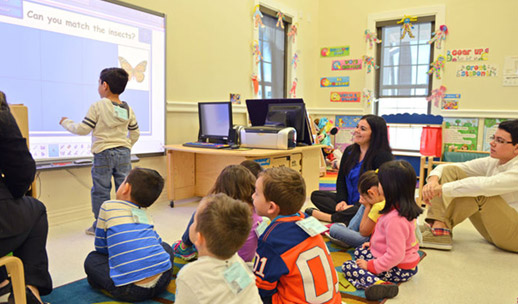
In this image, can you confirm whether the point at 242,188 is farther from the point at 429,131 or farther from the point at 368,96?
the point at 368,96

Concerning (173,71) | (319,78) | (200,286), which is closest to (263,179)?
(200,286)

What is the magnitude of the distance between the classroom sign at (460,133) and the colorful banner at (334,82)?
1587 millimetres

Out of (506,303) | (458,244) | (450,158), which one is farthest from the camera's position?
(450,158)

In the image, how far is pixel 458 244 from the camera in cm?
273

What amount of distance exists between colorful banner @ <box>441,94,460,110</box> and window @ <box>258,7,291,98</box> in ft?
7.42

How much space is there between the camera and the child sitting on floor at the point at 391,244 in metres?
1.85

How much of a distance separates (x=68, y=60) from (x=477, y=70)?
191 inches

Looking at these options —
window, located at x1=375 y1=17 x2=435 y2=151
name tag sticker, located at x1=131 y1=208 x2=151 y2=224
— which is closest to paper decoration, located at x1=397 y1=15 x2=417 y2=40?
window, located at x1=375 y1=17 x2=435 y2=151

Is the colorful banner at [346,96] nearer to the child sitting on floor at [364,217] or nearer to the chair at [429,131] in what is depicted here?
the chair at [429,131]

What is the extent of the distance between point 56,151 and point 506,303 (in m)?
3.04

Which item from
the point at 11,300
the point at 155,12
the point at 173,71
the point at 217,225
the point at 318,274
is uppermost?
the point at 155,12

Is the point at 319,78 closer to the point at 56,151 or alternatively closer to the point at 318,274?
the point at 56,151

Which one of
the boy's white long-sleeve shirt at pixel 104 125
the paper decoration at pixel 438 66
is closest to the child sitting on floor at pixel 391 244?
the boy's white long-sleeve shirt at pixel 104 125

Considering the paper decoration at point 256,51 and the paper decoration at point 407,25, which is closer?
the paper decoration at point 256,51
